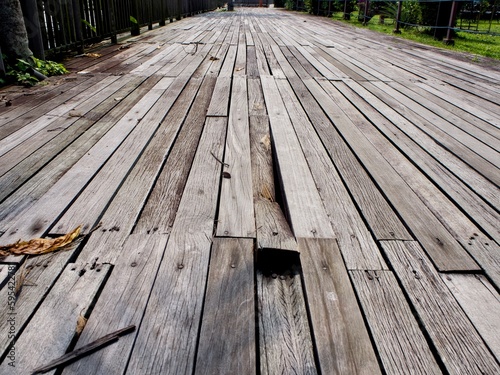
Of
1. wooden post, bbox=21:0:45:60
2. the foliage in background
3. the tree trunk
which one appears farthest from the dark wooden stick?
wooden post, bbox=21:0:45:60

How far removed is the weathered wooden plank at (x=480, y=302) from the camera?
3.55 feet

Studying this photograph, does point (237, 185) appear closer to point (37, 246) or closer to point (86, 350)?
point (37, 246)

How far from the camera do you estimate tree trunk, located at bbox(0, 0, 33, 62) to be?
12.3 feet

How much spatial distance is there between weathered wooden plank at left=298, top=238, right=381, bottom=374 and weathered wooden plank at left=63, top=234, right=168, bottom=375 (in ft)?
1.53

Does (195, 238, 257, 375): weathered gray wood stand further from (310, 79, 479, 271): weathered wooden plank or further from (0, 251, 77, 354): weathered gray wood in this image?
(310, 79, 479, 271): weathered wooden plank

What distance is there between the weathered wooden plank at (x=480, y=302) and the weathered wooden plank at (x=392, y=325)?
167 millimetres

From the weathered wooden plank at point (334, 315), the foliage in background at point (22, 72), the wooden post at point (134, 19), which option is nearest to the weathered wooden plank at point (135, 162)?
the weathered wooden plank at point (334, 315)

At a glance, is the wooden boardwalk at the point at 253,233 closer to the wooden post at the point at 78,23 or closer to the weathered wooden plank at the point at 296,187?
the weathered wooden plank at the point at 296,187

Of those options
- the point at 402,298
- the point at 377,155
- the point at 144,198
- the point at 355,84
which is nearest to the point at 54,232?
the point at 144,198

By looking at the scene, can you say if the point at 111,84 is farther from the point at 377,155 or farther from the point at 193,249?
the point at 193,249

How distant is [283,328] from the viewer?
3.51 feet

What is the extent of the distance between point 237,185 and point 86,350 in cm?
100

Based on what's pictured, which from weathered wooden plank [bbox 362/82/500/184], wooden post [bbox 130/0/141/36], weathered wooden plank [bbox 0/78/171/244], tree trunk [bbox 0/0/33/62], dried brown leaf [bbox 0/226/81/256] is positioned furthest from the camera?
wooden post [bbox 130/0/141/36]

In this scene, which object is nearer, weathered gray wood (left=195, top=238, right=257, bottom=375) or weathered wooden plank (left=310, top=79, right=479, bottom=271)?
weathered gray wood (left=195, top=238, right=257, bottom=375)
